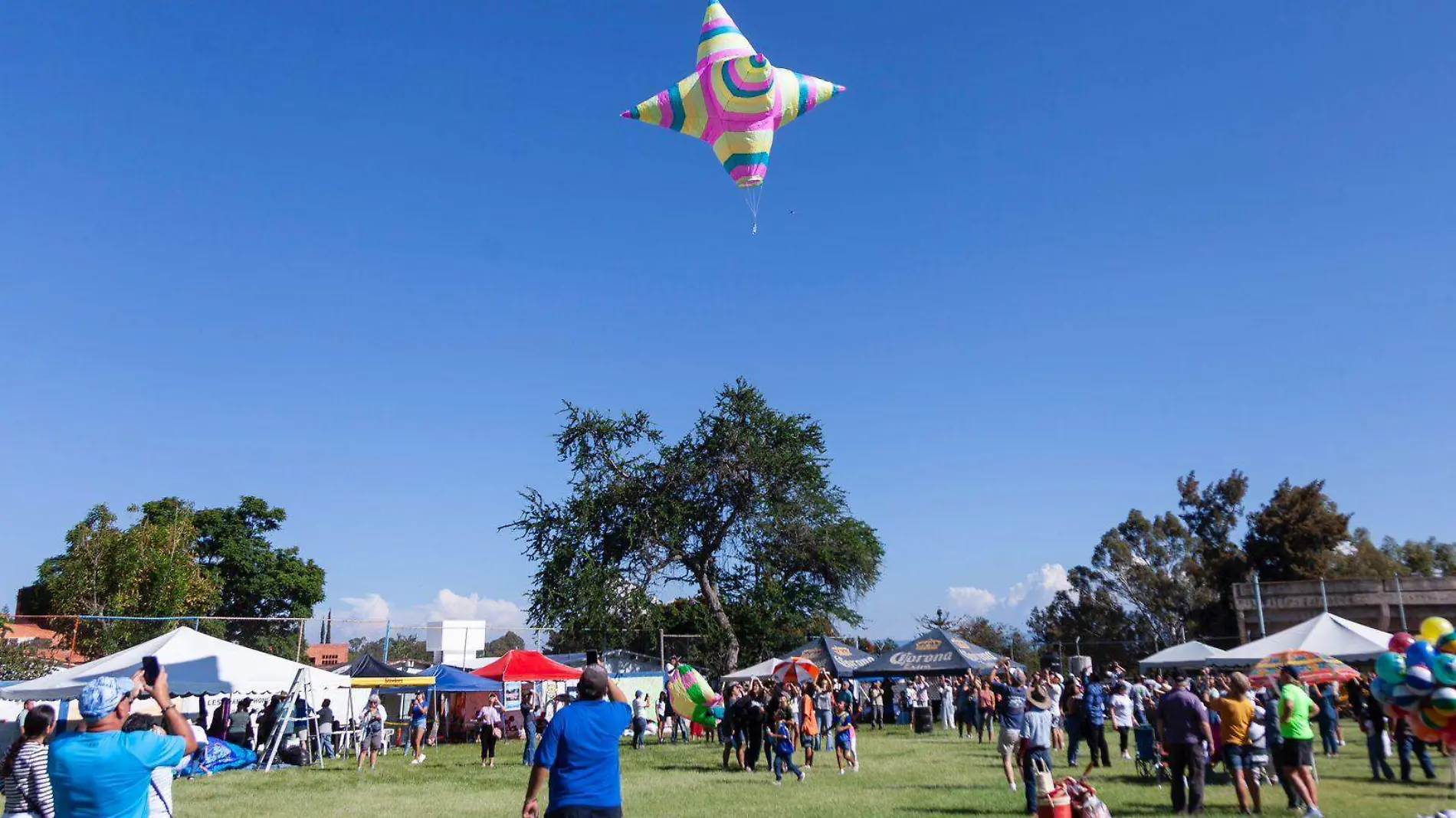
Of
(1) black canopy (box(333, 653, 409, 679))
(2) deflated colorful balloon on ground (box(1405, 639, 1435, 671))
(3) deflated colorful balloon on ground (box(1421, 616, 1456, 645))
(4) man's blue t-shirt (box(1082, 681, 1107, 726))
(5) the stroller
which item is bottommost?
(5) the stroller

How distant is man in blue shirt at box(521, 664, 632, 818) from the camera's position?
489cm

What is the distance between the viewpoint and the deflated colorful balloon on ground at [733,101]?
43.9ft

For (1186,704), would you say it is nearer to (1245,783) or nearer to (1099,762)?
(1245,783)

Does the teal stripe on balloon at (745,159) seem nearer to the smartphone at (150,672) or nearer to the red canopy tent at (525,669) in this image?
the smartphone at (150,672)

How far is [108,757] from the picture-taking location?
4188 millimetres

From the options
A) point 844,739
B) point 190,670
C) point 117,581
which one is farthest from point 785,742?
point 117,581

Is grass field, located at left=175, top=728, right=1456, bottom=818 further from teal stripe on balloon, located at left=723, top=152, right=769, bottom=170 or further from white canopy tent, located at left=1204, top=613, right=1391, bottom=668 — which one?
teal stripe on balloon, located at left=723, top=152, right=769, bottom=170

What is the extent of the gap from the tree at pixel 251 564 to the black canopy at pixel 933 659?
147 ft

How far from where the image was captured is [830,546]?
41062mm

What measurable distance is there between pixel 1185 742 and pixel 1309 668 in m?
8.70

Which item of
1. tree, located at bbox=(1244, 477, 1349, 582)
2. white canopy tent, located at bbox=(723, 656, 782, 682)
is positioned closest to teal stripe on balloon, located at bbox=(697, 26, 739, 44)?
white canopy tent, located at bbox=(723, 656, 782, 682)

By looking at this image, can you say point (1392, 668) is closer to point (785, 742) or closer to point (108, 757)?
point (108, 757)

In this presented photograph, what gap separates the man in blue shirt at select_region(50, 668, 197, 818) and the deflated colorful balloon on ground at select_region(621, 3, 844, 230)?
11.0m

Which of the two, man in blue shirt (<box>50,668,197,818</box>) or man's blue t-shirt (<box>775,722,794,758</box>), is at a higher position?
man in blue shirt (<box>50,668,197,818</box>)
